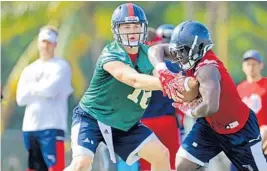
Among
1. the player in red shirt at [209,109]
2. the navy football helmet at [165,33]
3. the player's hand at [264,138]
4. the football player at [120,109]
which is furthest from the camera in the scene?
the navy football helmet at [165,33]

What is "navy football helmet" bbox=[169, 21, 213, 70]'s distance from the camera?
6.00 meters

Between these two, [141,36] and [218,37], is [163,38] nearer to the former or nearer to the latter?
[141,36]

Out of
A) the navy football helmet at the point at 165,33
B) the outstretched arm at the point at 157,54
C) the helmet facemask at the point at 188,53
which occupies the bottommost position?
the navy football helmet at the point at 165,33

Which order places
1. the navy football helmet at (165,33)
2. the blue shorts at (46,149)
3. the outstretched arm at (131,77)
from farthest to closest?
the blue shorts at (46,149) < the navy football helmet at (165,33) < the outstretched arm at (131,77)

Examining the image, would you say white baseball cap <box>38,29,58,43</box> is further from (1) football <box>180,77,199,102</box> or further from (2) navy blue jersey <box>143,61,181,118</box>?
(1) football <box>180,77,199,102</box>

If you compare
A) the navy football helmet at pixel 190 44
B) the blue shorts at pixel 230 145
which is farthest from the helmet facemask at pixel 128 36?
the blue shorts at pixel 230 145

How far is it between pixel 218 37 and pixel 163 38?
3.33m

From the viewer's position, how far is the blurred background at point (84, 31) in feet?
39.4

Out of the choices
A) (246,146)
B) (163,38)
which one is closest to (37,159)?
(163,38)

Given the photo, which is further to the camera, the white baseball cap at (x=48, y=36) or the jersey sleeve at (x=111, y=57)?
the white baseball cap at (x=48, y=36)

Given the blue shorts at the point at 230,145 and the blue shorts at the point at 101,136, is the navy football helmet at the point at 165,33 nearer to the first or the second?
the blue shorts at the point at 101,136

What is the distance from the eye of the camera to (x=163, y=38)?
28.9 feet

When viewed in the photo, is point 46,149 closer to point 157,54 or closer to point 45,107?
point 45,107

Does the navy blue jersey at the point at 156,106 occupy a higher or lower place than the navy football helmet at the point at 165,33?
lower
